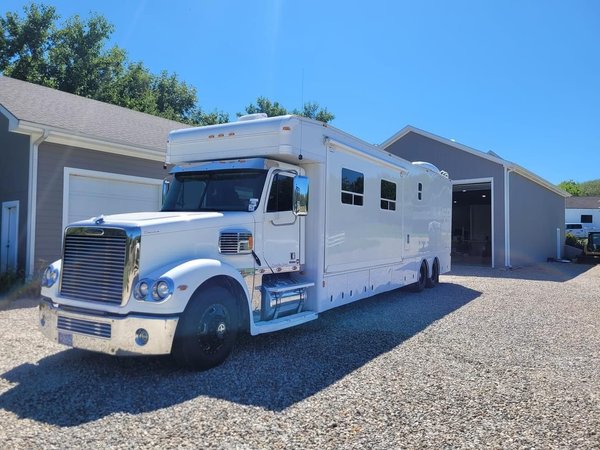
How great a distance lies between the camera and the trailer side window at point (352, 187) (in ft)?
25.6

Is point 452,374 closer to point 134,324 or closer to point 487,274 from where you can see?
point 134,324

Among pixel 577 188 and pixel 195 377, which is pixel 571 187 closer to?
pixel 577 188

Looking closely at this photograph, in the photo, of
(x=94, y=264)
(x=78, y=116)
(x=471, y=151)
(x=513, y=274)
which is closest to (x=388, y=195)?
(x=94, y=264)

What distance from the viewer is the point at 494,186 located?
67.4 ft

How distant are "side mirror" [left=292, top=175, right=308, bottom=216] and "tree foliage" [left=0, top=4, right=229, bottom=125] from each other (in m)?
26.0

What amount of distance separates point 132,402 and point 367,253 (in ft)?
16.6

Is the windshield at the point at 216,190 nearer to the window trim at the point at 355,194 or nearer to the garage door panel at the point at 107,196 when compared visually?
the window trim at the point at 355,194

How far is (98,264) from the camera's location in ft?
17.1

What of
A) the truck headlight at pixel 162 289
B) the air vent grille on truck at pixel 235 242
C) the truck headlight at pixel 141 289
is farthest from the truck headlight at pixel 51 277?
the air vent grille on truck at pixel 235 242

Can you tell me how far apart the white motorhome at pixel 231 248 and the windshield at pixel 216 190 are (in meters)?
0.02

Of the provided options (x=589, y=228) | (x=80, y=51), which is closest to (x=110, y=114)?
(x=80, y=51)

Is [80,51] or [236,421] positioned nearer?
[236,421]

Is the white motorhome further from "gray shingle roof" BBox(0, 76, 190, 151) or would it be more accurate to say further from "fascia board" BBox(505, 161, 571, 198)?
"fascia board" BBox(505, 161, 571, 198)

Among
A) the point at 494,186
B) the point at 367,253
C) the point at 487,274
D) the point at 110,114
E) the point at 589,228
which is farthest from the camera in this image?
the point at 589,228
